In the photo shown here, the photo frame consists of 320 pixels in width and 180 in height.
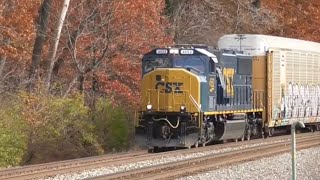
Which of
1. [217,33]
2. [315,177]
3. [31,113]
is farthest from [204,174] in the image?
[217,33]

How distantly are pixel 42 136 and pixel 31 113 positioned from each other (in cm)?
86

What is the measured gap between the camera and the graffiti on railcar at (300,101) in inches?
1097

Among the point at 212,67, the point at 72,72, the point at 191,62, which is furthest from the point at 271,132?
the point at 72,72

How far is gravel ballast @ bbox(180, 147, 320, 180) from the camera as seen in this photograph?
14.5 m

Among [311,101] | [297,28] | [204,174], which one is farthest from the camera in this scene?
[297,28]

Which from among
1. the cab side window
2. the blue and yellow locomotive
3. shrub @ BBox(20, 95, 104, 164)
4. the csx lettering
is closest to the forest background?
shrub @ BBox(20, 95, 104, 164)

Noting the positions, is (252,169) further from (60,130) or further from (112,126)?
(112,126)

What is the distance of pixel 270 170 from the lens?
621 inches

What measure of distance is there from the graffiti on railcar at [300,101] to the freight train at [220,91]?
0.04 m

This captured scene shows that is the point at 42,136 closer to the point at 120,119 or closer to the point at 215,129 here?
the point at 120,119

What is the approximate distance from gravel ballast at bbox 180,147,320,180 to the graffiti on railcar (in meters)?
8.83

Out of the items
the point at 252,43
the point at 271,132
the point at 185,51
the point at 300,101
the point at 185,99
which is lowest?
the point at 271,132

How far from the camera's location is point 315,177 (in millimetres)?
14961

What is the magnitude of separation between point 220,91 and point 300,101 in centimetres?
793
